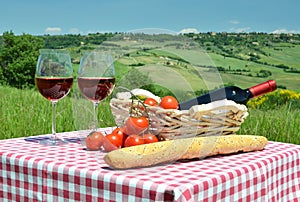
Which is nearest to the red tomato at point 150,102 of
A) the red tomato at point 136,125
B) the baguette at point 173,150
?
the red tomato at point 136,125

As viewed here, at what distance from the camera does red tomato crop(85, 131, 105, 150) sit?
1988mm

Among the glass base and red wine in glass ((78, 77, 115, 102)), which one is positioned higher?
red wine in glass ((78, 77, 115, 102))

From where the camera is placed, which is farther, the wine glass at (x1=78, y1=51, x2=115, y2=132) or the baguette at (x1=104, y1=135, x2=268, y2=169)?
the wine glass at (x1=78, y1=51, x2=115, y2=132)

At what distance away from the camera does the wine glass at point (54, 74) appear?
2.13 m

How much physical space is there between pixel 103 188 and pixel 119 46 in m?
0.66

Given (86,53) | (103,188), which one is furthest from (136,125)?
(86,53)

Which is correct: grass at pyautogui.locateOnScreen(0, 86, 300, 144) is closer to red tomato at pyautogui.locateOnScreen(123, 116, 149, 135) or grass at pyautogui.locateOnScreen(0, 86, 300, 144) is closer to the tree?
red tomato at pyautogui.locateOnScreen(123, 116, 149, 135)

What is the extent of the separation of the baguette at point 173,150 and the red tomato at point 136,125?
0.53ft

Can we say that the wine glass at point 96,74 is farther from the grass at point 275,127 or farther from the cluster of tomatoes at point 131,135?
the grass at point 275,127

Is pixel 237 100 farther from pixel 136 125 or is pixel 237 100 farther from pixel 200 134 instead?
pixel 136 125

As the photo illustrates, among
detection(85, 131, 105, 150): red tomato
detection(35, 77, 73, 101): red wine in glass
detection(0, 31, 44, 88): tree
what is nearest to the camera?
detection(85, 131, 105, 150): red tomato

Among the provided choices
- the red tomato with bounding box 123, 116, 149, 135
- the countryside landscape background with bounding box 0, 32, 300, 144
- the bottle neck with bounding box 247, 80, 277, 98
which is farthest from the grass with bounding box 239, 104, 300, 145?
the red tomato with bounding box 123, 116, 149, 135

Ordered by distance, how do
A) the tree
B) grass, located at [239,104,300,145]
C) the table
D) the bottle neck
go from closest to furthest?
the table → the bottle neck → grass, located at [239,104,300,145] → the tree

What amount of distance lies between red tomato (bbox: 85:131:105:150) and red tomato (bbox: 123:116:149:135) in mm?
142
